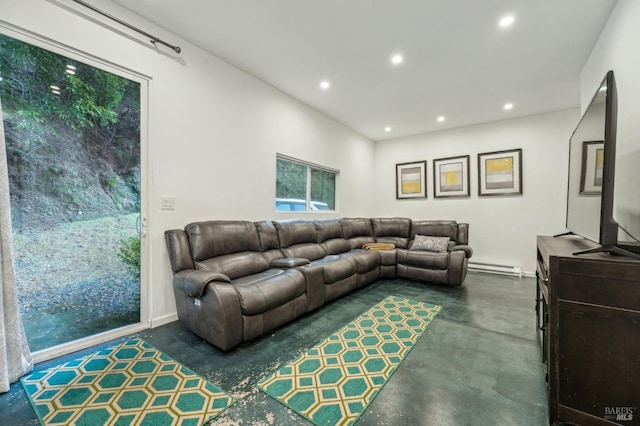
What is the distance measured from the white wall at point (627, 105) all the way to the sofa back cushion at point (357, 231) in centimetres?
317

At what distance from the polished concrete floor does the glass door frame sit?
108mm

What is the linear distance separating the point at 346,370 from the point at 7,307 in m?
2.26

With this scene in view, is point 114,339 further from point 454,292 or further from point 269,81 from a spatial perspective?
point 454,292

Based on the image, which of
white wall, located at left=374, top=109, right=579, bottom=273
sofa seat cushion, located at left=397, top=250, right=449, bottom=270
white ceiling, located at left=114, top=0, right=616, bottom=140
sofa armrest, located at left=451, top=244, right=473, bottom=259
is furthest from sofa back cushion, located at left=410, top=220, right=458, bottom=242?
white ceiling, located at left=114, top=0, right=616, bottom=140

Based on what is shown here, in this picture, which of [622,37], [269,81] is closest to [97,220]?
[269,81]

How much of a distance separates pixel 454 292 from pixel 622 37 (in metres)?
2.93

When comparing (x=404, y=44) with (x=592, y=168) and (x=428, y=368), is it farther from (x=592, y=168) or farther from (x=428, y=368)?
(x=428, y=368)

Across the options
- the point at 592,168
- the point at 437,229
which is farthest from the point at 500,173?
the point at 592,168

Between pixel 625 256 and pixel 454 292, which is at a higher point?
pixel 625 256

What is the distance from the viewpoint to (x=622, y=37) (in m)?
2.00

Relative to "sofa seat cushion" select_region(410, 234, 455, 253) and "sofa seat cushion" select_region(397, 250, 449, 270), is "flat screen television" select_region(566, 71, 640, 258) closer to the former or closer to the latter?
"sofa seat cushion" select_region(397, 250, 449, 270)

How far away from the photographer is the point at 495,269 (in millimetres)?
4602

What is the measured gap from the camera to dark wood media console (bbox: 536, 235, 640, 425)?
114 cm

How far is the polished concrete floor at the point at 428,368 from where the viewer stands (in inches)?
54.3
